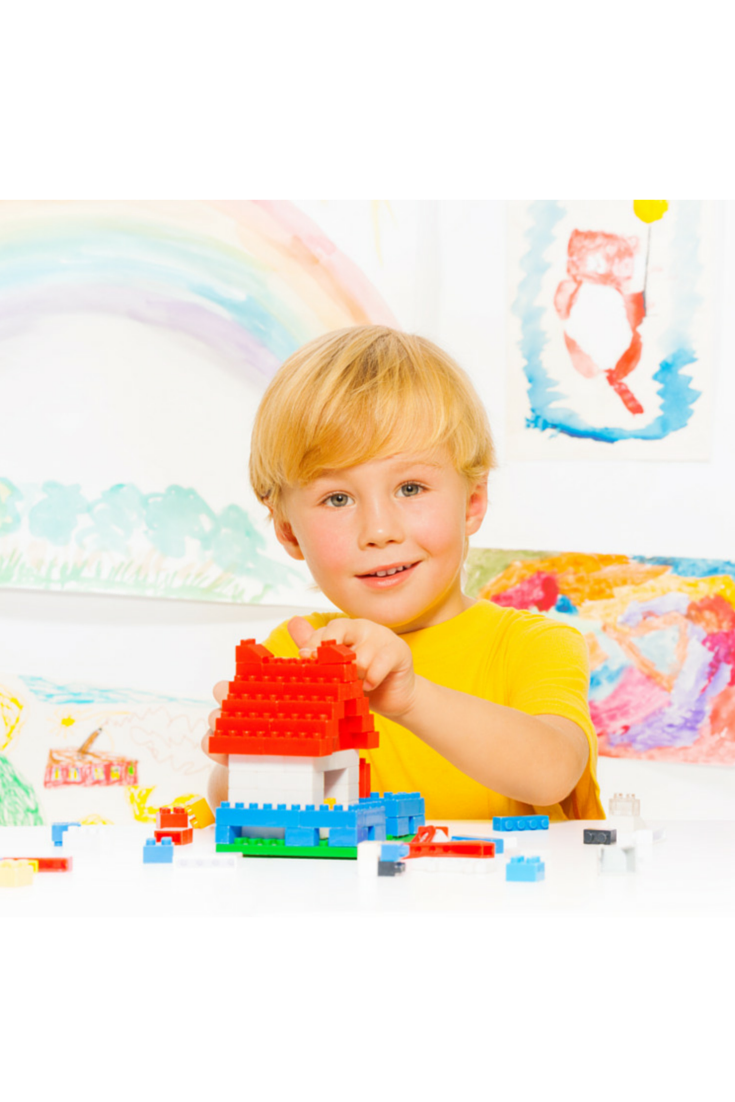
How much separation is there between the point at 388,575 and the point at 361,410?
0.55 ft

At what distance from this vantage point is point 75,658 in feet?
5.70

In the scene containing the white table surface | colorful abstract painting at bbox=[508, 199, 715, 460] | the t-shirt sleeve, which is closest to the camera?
the white table surface

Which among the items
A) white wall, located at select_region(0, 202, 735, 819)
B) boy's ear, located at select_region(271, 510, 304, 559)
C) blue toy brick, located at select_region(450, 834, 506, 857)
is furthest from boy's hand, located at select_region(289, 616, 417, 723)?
white wall, located at select_region(0, 202, 735, 819)

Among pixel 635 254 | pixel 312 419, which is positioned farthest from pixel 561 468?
pixel 312 419

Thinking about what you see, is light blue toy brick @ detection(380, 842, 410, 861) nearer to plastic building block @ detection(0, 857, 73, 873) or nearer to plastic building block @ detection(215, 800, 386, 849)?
plastic building block @ detection(215, 800, 386, 849)

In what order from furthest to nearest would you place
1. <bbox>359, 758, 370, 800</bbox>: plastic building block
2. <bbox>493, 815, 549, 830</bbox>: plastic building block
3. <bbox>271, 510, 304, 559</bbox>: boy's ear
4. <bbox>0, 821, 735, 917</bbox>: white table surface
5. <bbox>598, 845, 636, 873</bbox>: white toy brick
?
1. <bbox>271, 510, 304, 559</bbox>: boy's ear
2. <bbox>493, 815, 549, 830</bbox>: plastic building block
3. <bbox>359, 758, 370, 800</bbox>: plastic building block
4. <bbox>598, 845, 636, 873</bbox>: white toy brick
5. <bbox>0, 821, 735, 917</bbox>: white table surface

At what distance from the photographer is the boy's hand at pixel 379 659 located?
2.73ft

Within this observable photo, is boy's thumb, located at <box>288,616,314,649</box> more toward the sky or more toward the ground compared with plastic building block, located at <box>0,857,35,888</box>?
more toward the sky

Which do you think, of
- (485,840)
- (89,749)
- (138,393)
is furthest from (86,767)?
(485,840)

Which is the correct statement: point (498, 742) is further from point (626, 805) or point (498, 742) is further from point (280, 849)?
point (280, 849)

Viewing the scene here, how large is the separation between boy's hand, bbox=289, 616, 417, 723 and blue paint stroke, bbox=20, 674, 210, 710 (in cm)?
90

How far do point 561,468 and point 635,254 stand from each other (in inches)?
12.7

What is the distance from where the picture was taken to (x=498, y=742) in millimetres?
946

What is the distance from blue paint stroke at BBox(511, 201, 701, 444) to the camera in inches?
65.7
